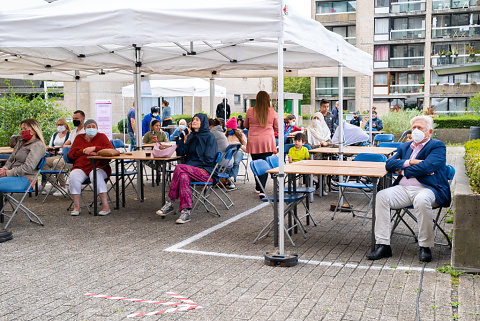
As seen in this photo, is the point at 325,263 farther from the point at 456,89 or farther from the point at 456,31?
the point at 456,31

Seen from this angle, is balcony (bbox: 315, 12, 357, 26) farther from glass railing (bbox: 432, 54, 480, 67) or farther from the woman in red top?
the woman in red top

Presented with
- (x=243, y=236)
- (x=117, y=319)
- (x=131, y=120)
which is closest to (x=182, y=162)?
(x=243, y=236)

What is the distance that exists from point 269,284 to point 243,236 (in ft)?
6.64

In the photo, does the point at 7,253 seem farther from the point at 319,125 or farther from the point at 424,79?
the point at 424,79

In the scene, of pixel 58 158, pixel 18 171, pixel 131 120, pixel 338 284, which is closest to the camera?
pixel 338 284

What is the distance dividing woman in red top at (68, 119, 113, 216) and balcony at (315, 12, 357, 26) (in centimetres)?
4636

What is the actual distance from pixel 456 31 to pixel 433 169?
1811 inches

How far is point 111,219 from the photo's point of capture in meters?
8.27

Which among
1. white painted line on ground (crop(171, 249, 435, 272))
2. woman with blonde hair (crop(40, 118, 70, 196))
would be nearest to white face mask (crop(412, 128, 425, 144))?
white painted line on ground (crop(171, 249, 435, 272))

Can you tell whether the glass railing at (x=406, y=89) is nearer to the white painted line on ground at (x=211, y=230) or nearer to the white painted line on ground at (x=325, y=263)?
the white painted line on ground at (x=211, y=230)

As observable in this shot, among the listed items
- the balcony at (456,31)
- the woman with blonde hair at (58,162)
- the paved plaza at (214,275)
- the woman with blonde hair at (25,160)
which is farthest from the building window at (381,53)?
the woman with blonde hair at (25,160)

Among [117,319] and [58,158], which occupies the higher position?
[58,158]

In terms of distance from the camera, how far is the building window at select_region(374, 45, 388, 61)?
50562 mm

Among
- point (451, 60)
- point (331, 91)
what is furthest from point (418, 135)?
point (331, 91)
